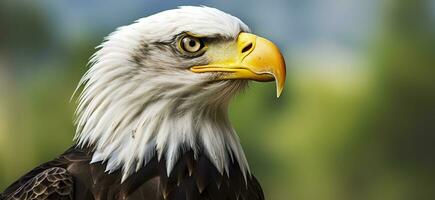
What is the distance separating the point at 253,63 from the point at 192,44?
14 centimetres

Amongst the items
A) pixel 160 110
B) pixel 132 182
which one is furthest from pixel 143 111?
pixel 132 182

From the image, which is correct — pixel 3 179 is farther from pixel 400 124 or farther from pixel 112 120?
pixel 112 120

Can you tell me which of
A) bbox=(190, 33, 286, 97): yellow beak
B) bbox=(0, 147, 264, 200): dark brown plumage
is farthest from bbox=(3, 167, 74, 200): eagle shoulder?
bbox=(190, 33, 286, 97): yellow beak

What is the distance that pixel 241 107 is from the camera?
507cm

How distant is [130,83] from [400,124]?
5509mm

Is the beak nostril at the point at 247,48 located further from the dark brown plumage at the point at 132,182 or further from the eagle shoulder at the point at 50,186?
the eagle shoulder at the point at 50,186

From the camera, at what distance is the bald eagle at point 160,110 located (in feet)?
5.20

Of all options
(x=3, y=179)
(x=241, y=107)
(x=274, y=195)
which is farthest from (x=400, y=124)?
(x=3, y=179)

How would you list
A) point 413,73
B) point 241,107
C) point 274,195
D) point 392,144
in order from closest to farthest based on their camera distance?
1. point 241,107
2. point 274,195
3. point 413,73
4. point 392,144

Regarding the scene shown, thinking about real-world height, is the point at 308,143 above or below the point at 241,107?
below

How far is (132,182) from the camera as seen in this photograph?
1.59 m

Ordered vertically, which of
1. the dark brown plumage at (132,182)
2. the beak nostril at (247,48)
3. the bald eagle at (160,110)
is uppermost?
the beak nostril at (247,48)

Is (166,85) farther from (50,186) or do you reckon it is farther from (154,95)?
(50,186)

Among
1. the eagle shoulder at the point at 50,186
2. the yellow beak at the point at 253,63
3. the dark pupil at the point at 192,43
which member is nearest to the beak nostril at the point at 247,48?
the yellow beak at the point at 253,63
